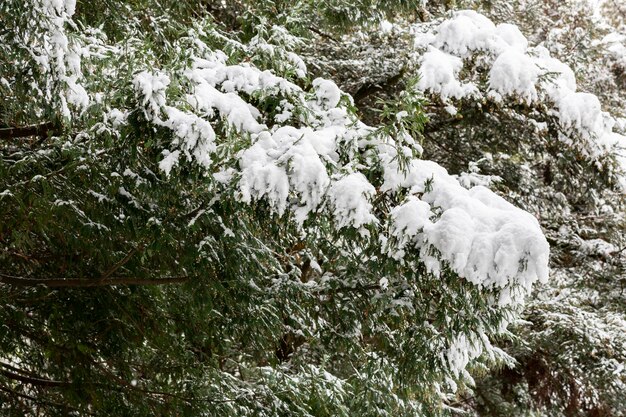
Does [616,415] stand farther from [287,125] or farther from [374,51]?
[287,125]

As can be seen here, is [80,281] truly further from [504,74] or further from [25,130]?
[504,74]

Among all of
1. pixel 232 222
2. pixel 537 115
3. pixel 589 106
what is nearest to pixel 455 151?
pixel 537 115

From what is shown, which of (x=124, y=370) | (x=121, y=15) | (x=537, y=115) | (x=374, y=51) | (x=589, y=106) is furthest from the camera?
(x=374, y=51)

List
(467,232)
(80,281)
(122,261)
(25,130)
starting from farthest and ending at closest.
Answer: (80,281) < (122,261) < (25,130) < (467,232)

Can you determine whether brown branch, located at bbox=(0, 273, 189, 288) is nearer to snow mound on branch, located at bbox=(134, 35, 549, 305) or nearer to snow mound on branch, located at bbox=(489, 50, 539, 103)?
snow mound on branch, located at bbox=(134, 35, 549, 305)

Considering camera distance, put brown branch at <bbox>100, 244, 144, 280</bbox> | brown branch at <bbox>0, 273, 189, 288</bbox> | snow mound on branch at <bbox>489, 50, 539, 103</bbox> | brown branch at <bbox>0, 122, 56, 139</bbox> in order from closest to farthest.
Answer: brown branch at <bbox>0, 122, 56, 139</bbox>
brown branch at <bbox>100, 244, 144, 280</bbox>
brown branch at <bbox>0, 273, 189, 288</bbox>
snow mound on branch at <bbox>489, 50, 539, 103</bbox>

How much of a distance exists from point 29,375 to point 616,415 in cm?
619

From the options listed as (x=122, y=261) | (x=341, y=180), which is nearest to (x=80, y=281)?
(x=122, y=261)

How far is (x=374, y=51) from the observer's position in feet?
20.6

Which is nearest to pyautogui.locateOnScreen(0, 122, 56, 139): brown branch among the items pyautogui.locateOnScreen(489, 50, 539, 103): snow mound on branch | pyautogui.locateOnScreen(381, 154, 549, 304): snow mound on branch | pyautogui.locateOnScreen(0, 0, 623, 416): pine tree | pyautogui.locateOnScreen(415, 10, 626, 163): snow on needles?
pyautogui.locateOnScreen(0, 0, 623, 416): pine tree

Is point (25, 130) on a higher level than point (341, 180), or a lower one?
lower

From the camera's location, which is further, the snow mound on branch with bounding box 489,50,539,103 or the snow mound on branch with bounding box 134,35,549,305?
the snow mound on branch with bounding box 489,50,539,103

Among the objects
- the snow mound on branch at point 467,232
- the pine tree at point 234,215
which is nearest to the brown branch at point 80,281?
the pine tree at point 234,215

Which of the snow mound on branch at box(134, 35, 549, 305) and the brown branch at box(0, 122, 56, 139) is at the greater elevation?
the snow mound on branch at box(134, 35, 549, 305)
